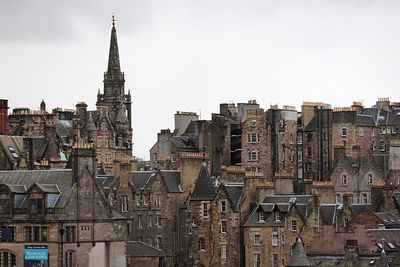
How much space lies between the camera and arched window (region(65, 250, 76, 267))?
365 feet

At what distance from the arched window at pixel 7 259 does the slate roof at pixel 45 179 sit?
15.6 ft

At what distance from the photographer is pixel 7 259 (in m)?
113

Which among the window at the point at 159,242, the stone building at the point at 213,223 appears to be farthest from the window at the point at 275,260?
the window at the point at 159,242

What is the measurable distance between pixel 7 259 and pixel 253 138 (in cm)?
3823

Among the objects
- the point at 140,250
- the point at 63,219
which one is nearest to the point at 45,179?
the point at 63,219

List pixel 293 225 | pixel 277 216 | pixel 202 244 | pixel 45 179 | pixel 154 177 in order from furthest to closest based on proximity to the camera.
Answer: pixel 154 177
pixel 202 244
pixel 277 216
pixel 293 225
pixel 45 179

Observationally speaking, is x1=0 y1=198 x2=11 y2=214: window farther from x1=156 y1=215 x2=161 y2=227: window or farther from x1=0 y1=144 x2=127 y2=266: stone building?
x1=156 y1=215 x2=161 y2=227: window

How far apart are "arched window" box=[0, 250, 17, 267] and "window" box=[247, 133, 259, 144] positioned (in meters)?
37.8

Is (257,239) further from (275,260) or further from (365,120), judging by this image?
(365,120)

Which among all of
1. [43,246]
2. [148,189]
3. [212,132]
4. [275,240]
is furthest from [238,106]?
[43,246]

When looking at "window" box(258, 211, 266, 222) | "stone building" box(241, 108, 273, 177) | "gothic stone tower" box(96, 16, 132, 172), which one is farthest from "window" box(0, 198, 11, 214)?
"gothic stone tower" box(96, 16, 132, 172)

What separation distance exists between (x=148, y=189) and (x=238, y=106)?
78.8ft

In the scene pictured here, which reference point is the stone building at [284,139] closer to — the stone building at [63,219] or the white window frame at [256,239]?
the white window frame at [256,239]

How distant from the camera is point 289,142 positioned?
149 m
